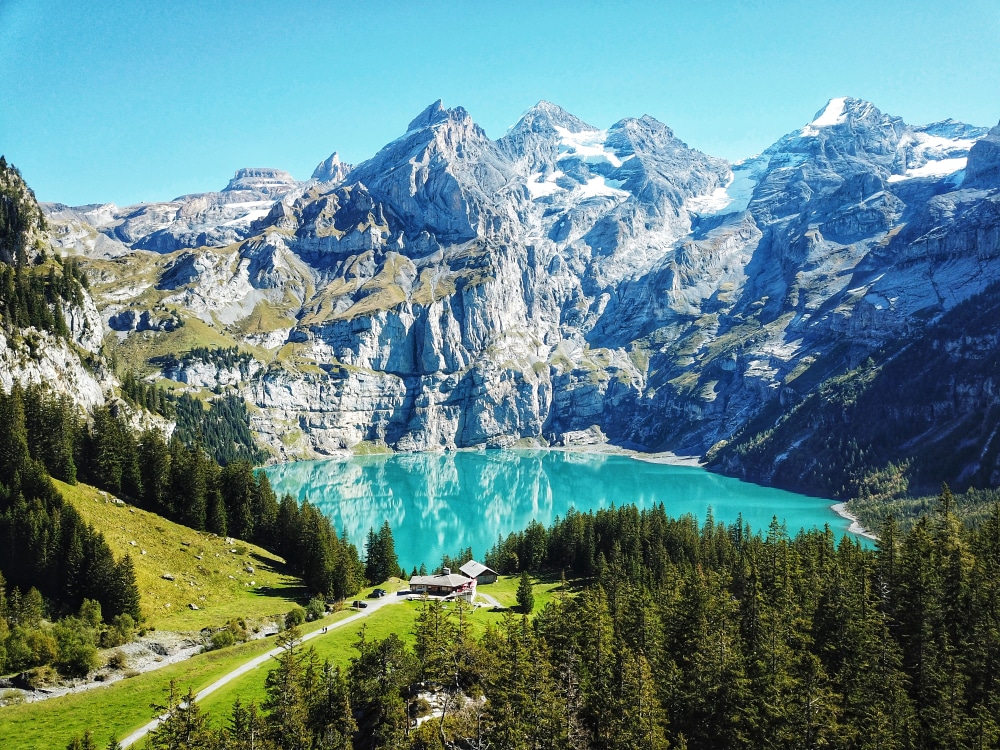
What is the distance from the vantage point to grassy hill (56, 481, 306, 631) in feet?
203

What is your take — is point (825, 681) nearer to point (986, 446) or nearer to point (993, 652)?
point (993, 652)

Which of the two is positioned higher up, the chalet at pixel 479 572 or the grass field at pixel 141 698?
the grass field at pixel 141 698

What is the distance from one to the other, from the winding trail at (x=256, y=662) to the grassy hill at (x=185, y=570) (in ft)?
30.3

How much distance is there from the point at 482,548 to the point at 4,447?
102636 millimetres

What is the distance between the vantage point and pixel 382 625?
59.0 meters

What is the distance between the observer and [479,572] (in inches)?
3541

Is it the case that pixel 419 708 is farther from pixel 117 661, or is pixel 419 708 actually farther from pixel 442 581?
pixel 442 581

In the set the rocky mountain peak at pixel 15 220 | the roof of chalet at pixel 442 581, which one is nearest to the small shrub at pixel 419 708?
the roof of chalet at pixel 442 581

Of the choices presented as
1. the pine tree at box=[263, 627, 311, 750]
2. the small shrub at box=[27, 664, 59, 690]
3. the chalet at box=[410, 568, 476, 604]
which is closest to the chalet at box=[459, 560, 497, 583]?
the chalet at box=[410, 568, 476, 604]

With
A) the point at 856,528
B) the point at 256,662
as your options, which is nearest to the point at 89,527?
the point at 256,662

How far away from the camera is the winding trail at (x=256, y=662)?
1507 inches

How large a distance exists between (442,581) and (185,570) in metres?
28.4

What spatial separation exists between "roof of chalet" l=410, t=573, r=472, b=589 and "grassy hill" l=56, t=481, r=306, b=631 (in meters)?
13.7

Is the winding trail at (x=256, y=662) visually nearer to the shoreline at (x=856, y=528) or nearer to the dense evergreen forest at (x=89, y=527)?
the dense evergreen forest at (x=89, y=527)
